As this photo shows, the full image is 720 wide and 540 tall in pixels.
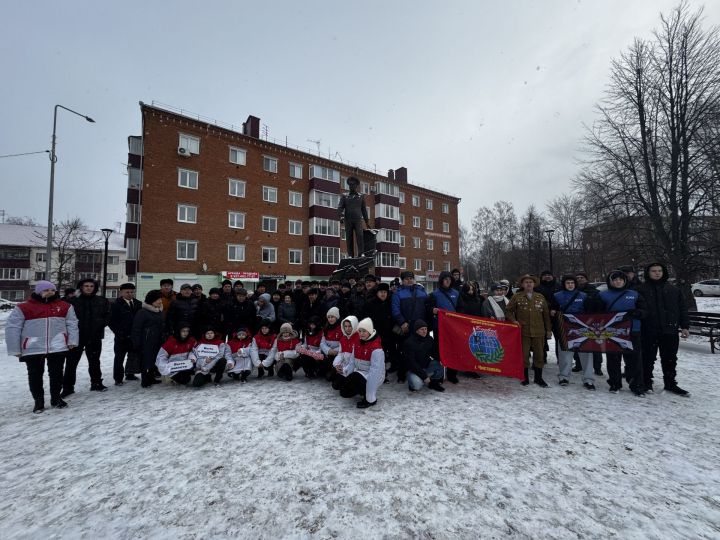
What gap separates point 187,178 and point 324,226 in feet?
40.7

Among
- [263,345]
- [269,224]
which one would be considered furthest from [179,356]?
[269,224]

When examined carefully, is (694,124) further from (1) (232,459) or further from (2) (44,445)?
(2) (44,445)

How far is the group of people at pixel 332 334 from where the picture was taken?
15.8 ft

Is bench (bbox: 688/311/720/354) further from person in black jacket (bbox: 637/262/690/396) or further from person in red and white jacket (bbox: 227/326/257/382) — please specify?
person in red and white jacket (bbox: 227/326/257/382)

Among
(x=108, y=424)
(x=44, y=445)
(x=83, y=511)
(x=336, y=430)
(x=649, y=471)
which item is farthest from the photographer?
(x=108, y=424)

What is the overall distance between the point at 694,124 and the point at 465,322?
15089 mm

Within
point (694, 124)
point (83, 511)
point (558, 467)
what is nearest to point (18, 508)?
point (83, 511)

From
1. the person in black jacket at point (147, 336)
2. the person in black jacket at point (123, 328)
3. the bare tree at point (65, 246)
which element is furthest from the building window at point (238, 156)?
the person in black jacket at point (147, 336)

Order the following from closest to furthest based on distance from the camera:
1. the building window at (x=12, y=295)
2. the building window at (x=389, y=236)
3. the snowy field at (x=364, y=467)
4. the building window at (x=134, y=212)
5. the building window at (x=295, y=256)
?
the snowy field at (x=364, y=467) → the building window at (x=134, y=212) → the building window at (x=295, y=256) → the building window at (x=389, y=236) → the building window at (x=12, y=295)

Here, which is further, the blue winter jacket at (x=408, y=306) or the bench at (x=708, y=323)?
the bench at (x=708, y=323)

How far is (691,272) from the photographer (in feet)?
41.9

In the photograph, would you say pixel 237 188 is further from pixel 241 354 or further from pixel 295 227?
pixel 241 354

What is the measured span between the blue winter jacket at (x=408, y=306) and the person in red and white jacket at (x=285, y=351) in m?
2.19

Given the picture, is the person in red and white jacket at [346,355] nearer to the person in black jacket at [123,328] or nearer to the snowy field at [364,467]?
the snowy field at [364,467]
